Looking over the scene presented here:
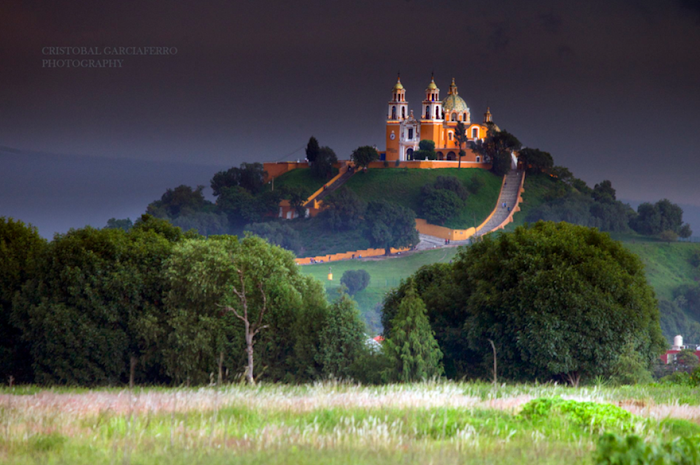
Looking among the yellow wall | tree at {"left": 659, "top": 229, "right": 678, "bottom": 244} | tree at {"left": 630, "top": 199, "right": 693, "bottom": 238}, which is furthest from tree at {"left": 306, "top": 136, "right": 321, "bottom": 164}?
tree at {"left": 659, "top": 229, "right": 678, "bottom": 244}

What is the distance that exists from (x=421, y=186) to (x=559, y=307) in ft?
341

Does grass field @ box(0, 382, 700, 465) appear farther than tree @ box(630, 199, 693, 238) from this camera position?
No

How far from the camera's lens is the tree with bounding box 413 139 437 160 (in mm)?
126188

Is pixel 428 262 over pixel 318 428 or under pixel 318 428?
over

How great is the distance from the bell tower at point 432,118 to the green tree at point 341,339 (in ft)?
357

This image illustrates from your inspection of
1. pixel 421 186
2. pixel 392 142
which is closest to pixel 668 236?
pixel 421 186

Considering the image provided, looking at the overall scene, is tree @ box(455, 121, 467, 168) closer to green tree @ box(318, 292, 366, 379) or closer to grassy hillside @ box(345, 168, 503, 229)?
grassy hillside @ box(345, 168, 503, 229)

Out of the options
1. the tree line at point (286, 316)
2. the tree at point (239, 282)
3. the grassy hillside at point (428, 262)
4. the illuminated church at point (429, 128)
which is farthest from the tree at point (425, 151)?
the tree at point (239, 282)

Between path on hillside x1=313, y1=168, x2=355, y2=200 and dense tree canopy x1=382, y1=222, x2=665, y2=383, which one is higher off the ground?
path on hillside x1=313, y1=168, x2=355, y2=200

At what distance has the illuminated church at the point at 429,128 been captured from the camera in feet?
429

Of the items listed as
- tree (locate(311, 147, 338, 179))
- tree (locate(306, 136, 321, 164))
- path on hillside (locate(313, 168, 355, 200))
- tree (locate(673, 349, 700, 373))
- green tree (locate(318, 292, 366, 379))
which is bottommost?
tree (locate(673, 349, 700, 373))

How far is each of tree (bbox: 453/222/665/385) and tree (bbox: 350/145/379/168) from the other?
105 metres

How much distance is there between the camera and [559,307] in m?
23.1

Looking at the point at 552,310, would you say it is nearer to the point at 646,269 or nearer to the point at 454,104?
the point at 646,269
